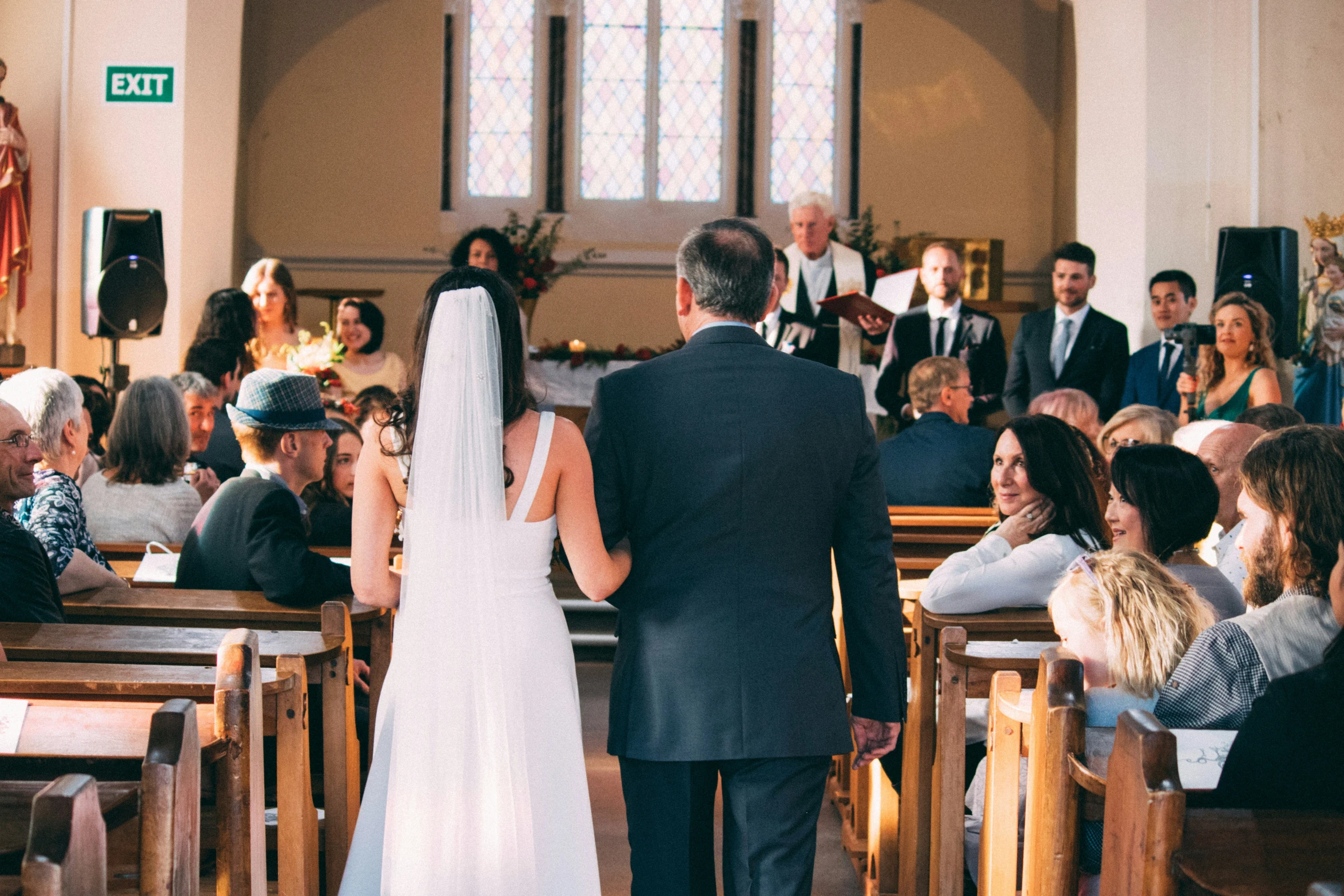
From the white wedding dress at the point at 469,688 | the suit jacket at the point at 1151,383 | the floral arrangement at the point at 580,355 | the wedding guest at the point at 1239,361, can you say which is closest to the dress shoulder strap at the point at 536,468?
the white wedding dress at the point at 469,688

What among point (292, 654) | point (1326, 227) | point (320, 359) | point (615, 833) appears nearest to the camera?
point (292, 654)

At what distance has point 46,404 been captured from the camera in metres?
3.24

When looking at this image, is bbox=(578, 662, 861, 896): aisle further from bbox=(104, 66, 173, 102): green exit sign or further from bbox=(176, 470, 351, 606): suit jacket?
bbox=(104, 66, 173, 102): green exit sign

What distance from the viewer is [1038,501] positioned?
10.3 feet

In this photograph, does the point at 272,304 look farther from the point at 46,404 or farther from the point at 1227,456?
the point at 1227,456

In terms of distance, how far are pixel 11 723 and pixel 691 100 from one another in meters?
8.98

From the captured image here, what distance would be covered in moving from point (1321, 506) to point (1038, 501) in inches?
41.8

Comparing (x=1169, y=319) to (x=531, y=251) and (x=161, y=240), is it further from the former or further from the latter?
(x=161, y=240)

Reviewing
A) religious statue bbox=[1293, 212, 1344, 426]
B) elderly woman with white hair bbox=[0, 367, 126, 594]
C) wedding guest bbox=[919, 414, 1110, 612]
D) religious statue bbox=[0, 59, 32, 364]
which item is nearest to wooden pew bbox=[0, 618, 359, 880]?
elderly woman with white hair bbox=[0, 367, 126, 594]

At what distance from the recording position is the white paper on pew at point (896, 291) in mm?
6039

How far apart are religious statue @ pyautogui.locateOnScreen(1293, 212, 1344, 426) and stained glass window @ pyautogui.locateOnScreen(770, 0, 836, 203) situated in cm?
422

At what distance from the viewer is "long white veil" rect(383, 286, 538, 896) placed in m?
2.18

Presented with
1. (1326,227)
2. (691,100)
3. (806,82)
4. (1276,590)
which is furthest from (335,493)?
(806,82)

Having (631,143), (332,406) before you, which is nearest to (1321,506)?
(332,406)
